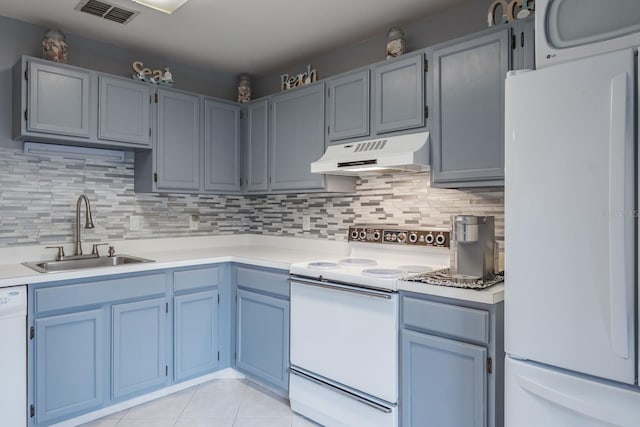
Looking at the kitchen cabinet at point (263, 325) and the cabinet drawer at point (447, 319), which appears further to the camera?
the kitchen cabinet at point (263, 325)

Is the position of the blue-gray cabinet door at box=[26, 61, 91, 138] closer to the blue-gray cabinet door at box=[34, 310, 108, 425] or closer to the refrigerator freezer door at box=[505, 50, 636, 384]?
the blue-gray cabinet door at box=[34, 310, 108, 425]

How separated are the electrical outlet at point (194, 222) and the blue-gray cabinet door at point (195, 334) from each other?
0.81m

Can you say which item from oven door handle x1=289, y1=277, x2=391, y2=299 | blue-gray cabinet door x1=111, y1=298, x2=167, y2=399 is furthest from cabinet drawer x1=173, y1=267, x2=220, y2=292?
oven door handle x1=289, y1=277, x2=391, y2=299

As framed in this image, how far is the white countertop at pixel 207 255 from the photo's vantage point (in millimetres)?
1881

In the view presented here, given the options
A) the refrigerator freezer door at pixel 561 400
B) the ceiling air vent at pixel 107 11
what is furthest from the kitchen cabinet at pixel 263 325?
the ceiling air vent at pixel 107 11

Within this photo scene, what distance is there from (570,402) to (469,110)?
54.1 inches

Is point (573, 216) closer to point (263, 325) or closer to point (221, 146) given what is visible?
point (263, 325)

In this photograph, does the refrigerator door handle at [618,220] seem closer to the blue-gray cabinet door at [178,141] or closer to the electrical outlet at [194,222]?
the blue-gray cabinet door at [178,141]

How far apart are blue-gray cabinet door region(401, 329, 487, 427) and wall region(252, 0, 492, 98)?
1.80 m

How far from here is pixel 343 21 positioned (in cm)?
267

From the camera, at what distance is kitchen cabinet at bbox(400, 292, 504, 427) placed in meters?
1.67

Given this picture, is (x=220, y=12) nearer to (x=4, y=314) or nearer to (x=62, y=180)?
(x=62, y=180)

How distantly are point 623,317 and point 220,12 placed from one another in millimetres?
2546

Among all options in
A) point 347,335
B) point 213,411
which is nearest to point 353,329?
point 347,335
